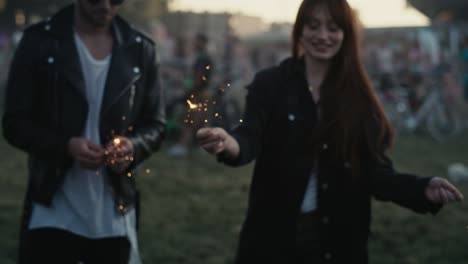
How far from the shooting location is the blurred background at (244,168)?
17.9 ft

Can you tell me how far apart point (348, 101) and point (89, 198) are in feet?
3.65

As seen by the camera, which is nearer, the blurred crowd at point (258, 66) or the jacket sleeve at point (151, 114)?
the jacket sleeve at point (151, 114)

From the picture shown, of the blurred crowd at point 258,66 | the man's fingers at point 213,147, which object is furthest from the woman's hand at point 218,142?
the blurred crowd at point 258,66

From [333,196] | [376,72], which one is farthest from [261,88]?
[376,72]

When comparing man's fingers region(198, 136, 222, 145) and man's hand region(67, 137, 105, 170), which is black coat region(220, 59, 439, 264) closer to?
man's fingers region(198, 136, 222, 145)

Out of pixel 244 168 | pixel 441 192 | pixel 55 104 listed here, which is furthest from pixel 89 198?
pixel 244 168

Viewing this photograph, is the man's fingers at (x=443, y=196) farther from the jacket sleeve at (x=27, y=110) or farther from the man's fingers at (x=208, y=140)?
the jacket sleeve at (x=27, y=110)

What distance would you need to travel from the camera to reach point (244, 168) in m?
9.46

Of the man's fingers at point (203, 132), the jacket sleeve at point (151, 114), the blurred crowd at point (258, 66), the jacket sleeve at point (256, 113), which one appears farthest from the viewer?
the blurred crowd at point (258, 66)

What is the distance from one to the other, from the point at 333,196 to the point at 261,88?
20.5 inches

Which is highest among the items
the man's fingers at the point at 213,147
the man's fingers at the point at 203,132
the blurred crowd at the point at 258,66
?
the man's fingers at the point at 203,132

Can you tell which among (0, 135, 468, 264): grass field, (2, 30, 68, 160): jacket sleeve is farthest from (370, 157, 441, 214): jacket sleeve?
(0, 135, 468, 264): grass field

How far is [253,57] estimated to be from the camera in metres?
15.5

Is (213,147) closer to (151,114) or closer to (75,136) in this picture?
(75,136)
